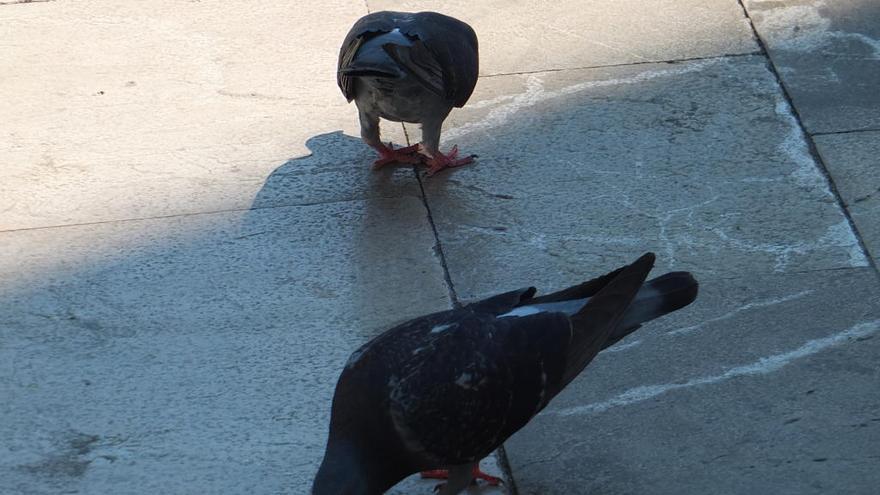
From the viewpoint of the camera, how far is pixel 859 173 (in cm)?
504

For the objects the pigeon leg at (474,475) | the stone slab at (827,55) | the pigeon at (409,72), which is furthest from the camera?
the stone slab at (827,55)

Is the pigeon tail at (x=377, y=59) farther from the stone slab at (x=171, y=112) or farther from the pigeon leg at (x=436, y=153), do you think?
the stone slab at (x=171, y=112)

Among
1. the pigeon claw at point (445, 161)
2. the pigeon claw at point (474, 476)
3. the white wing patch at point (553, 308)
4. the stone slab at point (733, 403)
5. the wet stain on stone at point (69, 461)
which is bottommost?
the pigeon claw at point (474, 476)

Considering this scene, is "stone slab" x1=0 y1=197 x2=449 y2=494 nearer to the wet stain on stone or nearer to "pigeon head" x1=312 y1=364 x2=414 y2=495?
the wet stain on stone

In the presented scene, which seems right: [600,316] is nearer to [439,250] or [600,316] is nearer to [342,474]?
[342,474]

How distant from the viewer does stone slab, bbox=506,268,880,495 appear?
366 cm

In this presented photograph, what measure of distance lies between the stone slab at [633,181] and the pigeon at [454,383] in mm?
955

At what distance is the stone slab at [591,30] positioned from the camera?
5980mm

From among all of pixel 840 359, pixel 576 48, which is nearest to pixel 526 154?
pixel 576 48

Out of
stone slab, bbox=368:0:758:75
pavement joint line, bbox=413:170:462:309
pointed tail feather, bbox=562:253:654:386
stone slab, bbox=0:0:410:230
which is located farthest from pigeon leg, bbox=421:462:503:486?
stone slab, bbox=368:0:758:75

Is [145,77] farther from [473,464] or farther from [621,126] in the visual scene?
[473,464]

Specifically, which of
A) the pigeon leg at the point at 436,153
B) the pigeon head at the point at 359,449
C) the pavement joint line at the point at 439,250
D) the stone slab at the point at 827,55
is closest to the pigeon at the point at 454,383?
the pigeon head at the point at 359,449

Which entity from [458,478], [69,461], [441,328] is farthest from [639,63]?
[69,461]

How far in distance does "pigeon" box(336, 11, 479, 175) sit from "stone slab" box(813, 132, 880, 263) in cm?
150
